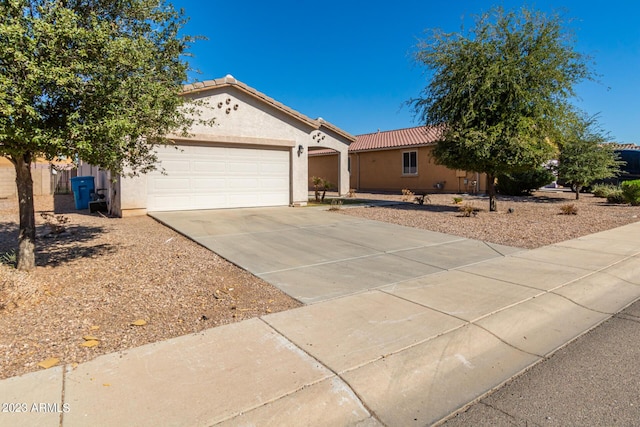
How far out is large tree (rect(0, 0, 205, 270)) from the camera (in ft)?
14.3

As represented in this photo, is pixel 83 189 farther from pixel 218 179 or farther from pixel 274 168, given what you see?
pixel 274 168

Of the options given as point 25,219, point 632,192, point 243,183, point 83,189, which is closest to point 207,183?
point 243,183

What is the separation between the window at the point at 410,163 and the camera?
26131mm

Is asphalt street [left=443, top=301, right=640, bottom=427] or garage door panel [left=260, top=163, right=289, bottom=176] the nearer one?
asphalt street [left=443, top=301, right=640, bottom=427]

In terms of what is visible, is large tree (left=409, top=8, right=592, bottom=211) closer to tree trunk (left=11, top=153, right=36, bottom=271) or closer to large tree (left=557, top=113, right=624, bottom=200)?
large tree (left=557, top=113, right=624, bottom=200)

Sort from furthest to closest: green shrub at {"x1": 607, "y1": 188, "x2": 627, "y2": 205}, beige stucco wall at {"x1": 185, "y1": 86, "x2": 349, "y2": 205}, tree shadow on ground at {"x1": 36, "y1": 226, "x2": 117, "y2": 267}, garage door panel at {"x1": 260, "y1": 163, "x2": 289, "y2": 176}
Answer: green shrub at {"x1": 607, "y1": 188, "x2": 627, "y2": 205} → garage door panel at {"x1": 260, "y1": 163, "x2": 289, "y2": 176} → beige stucco wall at {"x1": 185, "y1": 86, "x2": 349, "y2": 205} → tree shadow on ground at {"x1": 36, "y1": 226, "x2": 117, "y2": 267}

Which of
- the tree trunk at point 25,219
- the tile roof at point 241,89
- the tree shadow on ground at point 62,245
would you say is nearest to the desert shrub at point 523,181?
the tile roof at point 241,89

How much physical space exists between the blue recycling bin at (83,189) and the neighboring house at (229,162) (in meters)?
0.40

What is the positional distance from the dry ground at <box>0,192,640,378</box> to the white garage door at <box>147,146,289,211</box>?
3.33 metres

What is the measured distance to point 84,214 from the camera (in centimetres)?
1304

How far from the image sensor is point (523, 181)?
22281 mm

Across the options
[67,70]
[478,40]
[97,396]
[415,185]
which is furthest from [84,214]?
[415,185]

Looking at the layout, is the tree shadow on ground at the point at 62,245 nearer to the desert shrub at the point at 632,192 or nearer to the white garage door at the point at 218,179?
the white garage door at the point at 218,179

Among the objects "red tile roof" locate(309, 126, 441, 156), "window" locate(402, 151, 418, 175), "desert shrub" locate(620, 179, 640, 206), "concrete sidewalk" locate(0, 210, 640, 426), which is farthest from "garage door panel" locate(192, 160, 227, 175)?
"desert shrub" locate(620, 179, 640, 206)
